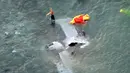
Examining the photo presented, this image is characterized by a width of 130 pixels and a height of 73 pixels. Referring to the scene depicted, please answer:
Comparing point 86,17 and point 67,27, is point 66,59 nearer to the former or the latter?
point 67,27

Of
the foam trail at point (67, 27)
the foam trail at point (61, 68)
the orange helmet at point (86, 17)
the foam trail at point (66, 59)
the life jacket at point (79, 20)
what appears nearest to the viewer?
the foam trail at point (61, 68)

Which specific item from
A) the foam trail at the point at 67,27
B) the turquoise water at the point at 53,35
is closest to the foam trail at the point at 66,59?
the turquoise water at the point at 53,35

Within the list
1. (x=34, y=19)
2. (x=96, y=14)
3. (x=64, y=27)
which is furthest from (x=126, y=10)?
(x=34, y=19)

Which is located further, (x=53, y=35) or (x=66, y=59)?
(x=53, y=35)

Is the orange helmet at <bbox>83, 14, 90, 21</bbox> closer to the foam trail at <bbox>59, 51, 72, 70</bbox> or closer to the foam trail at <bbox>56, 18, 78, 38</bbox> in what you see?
the foam trail at <bbox>56, 18, 78, 38</bbox>

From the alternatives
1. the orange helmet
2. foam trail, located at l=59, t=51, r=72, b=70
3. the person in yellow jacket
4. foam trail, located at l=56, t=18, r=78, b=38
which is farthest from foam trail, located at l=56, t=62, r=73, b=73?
the orange helmet

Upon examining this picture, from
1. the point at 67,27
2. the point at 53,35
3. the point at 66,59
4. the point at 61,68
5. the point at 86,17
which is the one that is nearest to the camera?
the point at 61,68

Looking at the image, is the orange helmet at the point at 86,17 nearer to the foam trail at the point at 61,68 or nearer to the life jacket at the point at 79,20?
the life jacket at the point at 79,20

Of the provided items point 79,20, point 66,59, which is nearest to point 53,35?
point 79,20
